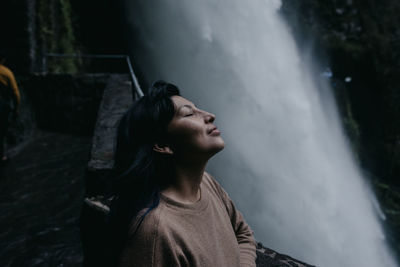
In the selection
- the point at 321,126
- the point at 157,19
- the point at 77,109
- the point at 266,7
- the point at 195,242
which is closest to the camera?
the point at 195,242

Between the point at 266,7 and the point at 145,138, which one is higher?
the point at 266,7

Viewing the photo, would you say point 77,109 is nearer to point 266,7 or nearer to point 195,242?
point 195,242

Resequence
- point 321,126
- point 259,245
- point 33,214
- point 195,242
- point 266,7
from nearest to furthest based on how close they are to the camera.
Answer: point 195,242
point 259,245
point 33,214
point 266,7
point 321,126

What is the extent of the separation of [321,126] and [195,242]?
16.1m

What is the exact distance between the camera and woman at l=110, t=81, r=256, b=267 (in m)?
0.90

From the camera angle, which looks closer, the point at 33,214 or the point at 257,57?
the point at 33,214

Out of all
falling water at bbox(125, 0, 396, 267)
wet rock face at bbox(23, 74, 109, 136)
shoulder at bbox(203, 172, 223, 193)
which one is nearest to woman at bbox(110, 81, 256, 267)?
shoulder at bbox(203, 172, 223, 193)

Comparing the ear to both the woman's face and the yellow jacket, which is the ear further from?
the yellow jacket

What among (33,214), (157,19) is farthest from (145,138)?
(157,19)

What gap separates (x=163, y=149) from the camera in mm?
1097

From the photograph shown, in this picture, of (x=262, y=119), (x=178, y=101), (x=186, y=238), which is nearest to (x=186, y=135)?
(x=178, y=101)

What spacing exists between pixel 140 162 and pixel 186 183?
0.20 metres

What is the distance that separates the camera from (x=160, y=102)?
1.10m

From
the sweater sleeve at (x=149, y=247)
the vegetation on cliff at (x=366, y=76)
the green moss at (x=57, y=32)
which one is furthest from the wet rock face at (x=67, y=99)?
the vegetation on cliff at (x=366, y=76)
